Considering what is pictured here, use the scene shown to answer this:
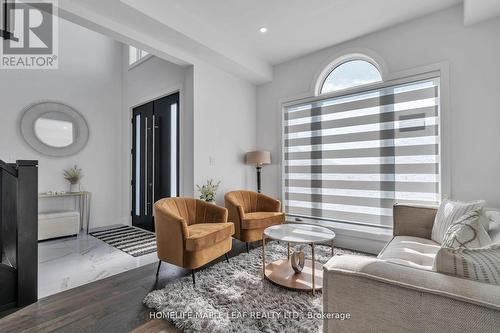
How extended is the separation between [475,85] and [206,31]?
325cm

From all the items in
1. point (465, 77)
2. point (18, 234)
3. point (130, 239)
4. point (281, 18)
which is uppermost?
point (281, 18)

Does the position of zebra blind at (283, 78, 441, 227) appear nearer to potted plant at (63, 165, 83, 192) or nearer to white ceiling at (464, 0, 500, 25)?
white ceiling at (464, 0, 500, 25)

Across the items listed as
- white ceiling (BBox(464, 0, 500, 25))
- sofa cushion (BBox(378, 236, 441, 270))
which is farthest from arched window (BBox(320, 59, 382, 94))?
sofa cushion (BBox(378, 236, 441, 270))

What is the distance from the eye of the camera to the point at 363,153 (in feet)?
11.0

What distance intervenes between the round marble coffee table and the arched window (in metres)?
2.28

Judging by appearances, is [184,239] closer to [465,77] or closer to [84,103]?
[465,77]

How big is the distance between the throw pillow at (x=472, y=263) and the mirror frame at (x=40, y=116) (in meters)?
5.44

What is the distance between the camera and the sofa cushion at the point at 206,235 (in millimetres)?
2256

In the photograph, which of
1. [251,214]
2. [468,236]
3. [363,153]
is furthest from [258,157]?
[468,236]

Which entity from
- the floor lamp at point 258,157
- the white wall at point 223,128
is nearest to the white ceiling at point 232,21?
the white wall at point 223,128

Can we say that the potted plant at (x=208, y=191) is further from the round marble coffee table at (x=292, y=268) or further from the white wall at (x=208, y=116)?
the round marble coffee table at (x=292, y=268)

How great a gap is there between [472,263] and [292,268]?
5.59ft

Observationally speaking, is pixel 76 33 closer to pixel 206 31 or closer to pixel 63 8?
pixel 63 8

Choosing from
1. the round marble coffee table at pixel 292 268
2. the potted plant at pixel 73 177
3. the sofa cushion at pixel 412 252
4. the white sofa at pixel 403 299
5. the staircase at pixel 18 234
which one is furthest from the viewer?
the potted plant at pixel 73 177
